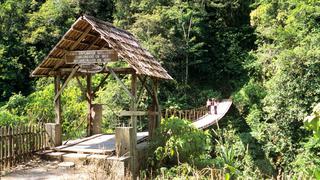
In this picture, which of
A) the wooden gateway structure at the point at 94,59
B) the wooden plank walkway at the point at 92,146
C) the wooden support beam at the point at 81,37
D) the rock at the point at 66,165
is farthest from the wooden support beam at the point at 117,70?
the rock at the point at 66,165

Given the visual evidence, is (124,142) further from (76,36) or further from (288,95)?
(288,95)

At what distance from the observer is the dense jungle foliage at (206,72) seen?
14.7 meters

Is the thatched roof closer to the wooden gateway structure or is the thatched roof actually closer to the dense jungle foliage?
the wooden gateway structure

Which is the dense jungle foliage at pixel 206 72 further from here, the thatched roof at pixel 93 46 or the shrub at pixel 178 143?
the thatched roof at pixel 93 46

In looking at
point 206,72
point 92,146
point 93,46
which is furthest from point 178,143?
point 206,72

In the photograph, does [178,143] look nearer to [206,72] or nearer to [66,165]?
[66,165]

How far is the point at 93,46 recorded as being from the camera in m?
11.4

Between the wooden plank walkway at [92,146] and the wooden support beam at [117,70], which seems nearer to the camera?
the wooden plank walkway at [92,146]

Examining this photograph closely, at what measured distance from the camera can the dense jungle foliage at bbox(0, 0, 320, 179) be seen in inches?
578

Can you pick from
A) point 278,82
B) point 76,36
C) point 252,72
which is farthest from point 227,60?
point 76,36

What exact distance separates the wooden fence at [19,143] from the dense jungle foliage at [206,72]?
9.76 feet

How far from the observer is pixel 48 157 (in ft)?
31.3

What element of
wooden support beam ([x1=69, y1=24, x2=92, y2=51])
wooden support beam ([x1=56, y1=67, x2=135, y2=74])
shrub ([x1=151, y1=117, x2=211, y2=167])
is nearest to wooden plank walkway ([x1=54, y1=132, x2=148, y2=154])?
shrub ([x1=151, y1=117, x2=211, y2=167])

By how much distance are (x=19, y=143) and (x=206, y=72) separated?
2014 centimetres
